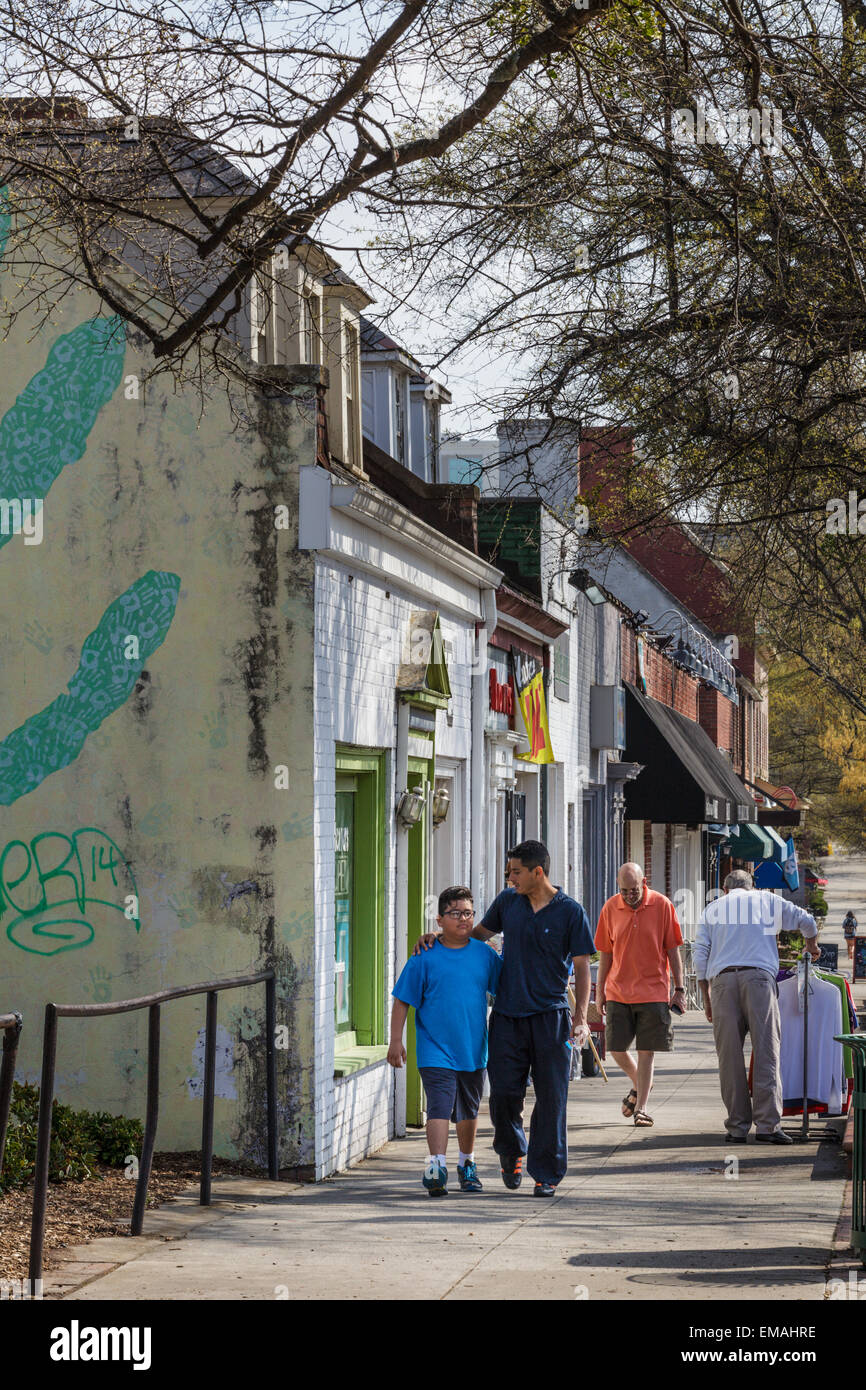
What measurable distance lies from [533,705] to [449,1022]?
869 centimetres

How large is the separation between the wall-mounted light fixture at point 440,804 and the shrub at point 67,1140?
4478 millimetres

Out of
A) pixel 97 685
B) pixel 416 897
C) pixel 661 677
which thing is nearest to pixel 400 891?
pixel 416 897

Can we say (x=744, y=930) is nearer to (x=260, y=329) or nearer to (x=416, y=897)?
(x=416, y=897)

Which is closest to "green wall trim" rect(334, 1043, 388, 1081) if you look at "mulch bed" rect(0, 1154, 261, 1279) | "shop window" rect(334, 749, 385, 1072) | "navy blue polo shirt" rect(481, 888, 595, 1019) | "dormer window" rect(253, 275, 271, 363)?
"shop window" rect(334, 749, 385, 1072)

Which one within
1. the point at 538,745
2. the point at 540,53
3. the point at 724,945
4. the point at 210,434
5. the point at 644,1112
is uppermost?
the point at 540,53

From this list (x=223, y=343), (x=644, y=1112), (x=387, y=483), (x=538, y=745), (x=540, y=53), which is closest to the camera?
(x=540, y=53)

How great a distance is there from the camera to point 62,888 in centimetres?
1002

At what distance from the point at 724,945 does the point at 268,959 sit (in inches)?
132

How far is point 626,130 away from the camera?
29.7 feet

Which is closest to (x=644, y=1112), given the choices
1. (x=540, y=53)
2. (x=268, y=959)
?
(x=268, y=959)

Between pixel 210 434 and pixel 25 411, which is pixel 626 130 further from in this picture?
pixel 25 411

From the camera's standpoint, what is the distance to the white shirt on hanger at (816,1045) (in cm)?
1166

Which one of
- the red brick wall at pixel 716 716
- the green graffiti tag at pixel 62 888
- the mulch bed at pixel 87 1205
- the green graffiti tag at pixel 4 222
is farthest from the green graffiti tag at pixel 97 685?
the red brick wall at pixel 716 716

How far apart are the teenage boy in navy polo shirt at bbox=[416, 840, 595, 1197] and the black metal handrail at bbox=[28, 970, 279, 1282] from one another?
1.12m
